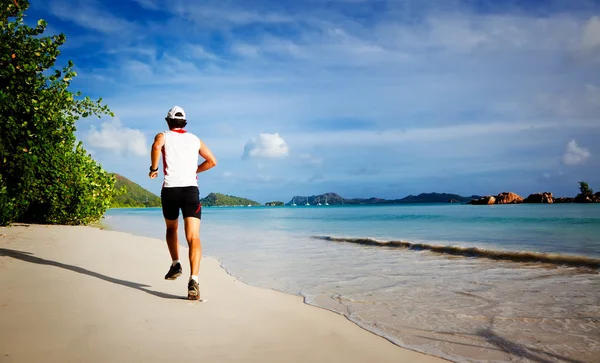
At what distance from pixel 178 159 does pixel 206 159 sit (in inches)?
20.8

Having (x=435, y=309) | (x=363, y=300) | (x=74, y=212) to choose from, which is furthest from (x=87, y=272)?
(x=74, y=212)

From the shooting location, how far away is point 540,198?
112375mm

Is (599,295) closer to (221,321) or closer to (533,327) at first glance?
(533,327)

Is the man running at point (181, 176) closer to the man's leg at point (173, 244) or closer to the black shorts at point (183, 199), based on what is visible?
the black shorts at point (183, 199)

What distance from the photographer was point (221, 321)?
13.7 ft

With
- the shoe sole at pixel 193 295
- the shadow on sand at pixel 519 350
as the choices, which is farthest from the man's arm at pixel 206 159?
the shadow on sand at pixel 519 350

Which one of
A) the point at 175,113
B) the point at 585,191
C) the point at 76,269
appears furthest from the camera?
the point at 585,191

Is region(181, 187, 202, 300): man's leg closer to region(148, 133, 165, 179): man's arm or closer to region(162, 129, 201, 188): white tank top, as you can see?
region(162, 129, 201, 188): white tank top

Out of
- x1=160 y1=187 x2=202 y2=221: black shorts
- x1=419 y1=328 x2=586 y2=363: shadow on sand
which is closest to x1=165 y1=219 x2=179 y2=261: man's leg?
x1=160 y1=187 x2=202 y2=221: black shorts

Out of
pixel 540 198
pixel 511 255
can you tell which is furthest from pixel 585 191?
pixel 511 255

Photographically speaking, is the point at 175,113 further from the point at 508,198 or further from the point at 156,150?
the point at 508,198

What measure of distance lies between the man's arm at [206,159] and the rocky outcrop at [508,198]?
399ft

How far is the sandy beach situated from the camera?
10.5 feet

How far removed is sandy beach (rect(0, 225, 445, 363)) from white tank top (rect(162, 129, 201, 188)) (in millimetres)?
A: 1567
